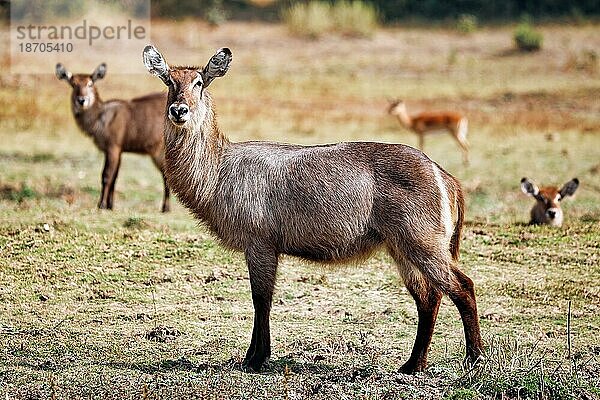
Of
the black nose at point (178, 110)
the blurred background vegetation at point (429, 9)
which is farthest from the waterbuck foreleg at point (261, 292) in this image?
the blurred background vegetation at point (429, 9)

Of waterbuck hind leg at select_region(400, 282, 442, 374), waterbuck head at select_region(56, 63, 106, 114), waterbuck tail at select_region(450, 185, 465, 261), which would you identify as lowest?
waterbuck hind leg at select_region(400, 282, 442, 374)

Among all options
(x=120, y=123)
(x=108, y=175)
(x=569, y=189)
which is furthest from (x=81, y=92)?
(x=569, y=189)

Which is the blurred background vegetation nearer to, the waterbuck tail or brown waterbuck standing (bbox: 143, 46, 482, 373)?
brown waterbuck standing (bbox: 143, 46, 482, 373)

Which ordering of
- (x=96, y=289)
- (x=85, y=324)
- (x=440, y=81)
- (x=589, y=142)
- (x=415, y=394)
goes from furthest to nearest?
1. (x=440, y=81)
2. (x=589, y=142)
3. (x=96, y=289)
4. (x=85, y=324)
5. (x=415, y=394)

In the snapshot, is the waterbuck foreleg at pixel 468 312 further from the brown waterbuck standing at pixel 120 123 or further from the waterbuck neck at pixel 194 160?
the brown waterbuck standing at pixel 120 123

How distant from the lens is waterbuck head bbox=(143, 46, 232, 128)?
20.9ft

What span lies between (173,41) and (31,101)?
788 centimetres

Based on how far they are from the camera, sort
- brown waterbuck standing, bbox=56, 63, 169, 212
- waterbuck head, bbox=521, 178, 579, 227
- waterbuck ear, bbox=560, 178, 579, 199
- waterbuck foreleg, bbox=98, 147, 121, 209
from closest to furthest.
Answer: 1. waterbuck head, bbox=521, 178, 579, 227
2. waterbuck ear, bbox=560, 178, 579, 199
3. waterbuck foreleg, bbox=98, 147, 121, 209
4. brown waterbuck standing, bbox=56, 63, 169, 212

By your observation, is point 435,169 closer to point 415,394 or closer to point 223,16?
point 415,394

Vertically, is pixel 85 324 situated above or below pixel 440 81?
below

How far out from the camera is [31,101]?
61.6 feet

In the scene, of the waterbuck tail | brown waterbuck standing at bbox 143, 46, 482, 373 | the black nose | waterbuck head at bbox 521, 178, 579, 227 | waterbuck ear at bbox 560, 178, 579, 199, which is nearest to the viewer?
brown waterbuck standing at bbox 143, 46, 482, 373

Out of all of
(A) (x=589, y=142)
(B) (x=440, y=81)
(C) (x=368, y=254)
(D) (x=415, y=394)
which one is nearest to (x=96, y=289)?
(C) (x=368, y=254)

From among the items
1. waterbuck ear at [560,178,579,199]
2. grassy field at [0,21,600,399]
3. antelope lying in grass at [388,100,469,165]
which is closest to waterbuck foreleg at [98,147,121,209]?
grassy field at [0,21,600,399]
